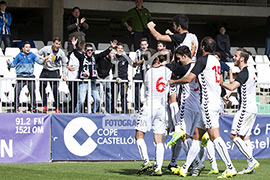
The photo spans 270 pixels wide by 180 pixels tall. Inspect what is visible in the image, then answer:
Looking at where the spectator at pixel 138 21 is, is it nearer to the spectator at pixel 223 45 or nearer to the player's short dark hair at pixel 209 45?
the spectator at pixel 223 45

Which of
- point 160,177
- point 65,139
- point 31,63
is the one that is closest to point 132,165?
point 65,139

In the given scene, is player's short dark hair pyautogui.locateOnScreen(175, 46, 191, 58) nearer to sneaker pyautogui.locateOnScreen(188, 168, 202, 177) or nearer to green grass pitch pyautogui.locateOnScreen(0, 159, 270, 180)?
sneaker pyautogui.locateOnScreen(188, 168, 202, 177)

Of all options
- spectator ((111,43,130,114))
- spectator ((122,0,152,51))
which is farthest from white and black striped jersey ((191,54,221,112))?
spectator ((122,0,152,51))

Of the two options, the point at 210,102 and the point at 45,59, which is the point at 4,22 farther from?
the point at 210,102

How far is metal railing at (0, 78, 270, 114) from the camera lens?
49.1 ft

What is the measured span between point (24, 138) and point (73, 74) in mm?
2576

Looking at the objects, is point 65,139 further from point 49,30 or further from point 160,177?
point 49,30

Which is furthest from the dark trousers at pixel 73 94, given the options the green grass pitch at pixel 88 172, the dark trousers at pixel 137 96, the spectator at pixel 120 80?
the green grass pitch at pixel 88 172

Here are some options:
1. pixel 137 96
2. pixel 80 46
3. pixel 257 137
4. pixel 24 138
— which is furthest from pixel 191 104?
pixel 80 46

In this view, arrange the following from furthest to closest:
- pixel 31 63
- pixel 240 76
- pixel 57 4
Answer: pixel 57 4 < pixel 31 63 < pixel 240 76

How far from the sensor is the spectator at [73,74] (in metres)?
15.3

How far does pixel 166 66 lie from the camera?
1117cm

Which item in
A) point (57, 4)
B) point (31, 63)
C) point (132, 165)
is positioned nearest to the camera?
point (132, 165)

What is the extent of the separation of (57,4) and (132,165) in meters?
9.88
